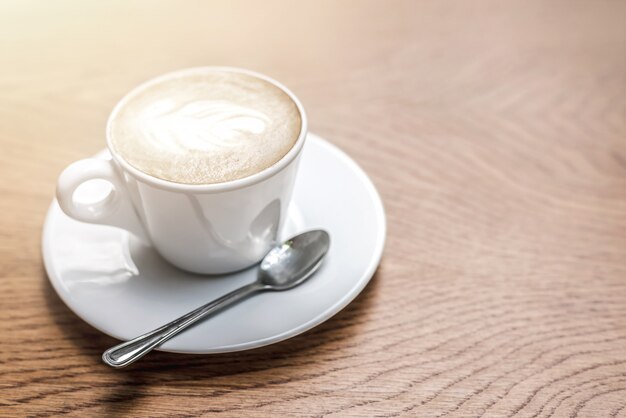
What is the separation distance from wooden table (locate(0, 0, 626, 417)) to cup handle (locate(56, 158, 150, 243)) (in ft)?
0.33

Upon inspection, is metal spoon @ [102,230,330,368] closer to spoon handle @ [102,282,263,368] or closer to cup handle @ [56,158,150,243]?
spoon handle @ [102,282,263,368]

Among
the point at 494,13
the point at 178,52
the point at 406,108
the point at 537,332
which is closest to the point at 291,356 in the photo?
the point at 537,332

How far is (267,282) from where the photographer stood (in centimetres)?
65

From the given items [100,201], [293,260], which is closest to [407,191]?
[293,260]

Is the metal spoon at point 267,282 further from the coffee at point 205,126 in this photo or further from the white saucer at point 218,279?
the coffee at point 205,126

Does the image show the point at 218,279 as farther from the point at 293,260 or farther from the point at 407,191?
the point at 407,191

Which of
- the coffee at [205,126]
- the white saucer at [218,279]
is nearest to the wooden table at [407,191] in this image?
the white saucer at [218,279]

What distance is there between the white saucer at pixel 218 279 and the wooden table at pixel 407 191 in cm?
3

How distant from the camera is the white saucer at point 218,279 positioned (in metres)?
0.59

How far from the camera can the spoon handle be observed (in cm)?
55

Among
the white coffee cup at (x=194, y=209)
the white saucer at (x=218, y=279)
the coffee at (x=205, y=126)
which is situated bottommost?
the white saucer at (x=218, y=279)

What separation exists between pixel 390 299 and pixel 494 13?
2.32 ft

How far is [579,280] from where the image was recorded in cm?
69

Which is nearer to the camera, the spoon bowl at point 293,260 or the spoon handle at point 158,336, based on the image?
the spoon handle at point 158,336
